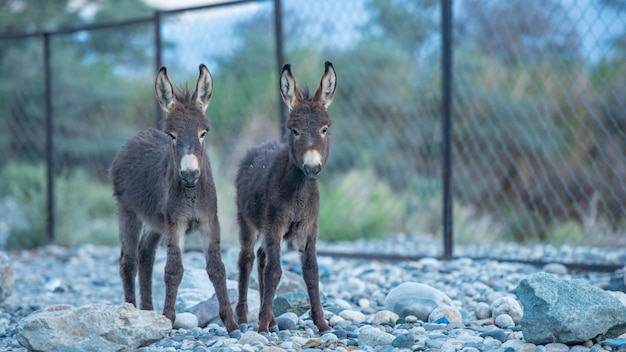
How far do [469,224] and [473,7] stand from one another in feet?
22.9

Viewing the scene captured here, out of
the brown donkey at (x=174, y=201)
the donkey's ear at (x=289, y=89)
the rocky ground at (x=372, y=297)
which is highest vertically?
Answer: the donkey's ear at (x=289, y=89)

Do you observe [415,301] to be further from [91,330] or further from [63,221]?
[63,221]

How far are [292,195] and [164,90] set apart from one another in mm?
1093

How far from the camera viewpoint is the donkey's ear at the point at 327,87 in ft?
15.5

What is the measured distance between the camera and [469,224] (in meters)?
10.5

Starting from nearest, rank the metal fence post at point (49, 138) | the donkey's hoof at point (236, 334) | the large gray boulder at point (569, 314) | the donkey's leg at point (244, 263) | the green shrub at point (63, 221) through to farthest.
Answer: the large gray boulder at point (569, 314)
the donkey's hoof at point (236, 334)
the donkey's leg at point (244, 263)
the metal fence post at point (49, 138)
the green shrub at point (63, 221)

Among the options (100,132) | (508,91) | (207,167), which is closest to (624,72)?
(508,91)

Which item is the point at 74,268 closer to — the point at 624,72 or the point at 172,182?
the point at 172,182

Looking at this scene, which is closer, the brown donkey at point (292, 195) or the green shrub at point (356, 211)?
the brown donkey at point (292, 195)

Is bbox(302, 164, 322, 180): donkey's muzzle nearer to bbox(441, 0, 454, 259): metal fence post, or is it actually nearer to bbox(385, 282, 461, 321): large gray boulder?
bbox(385, 282, 461, 321): large gray boulder

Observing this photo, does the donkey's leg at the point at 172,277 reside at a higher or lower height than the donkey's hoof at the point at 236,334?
higher

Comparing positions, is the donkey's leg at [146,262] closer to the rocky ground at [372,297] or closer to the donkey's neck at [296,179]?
the rocky ground at [372,297]

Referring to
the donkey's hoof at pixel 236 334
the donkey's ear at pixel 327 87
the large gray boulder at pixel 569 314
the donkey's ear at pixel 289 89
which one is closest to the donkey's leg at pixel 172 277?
the donkey's hoof at pixel 236 334

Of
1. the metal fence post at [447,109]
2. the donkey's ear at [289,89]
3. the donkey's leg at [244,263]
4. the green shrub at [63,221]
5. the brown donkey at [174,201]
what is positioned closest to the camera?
the brown donkey at [174,201]
